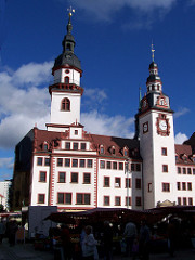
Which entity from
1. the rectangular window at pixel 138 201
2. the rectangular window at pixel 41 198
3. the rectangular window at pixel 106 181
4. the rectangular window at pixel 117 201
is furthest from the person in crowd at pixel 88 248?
the rectangular window at pixel 138 201

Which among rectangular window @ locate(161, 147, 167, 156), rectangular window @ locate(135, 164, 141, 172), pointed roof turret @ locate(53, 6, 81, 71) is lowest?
rectangular window @ locate(135, 164, 141, 172)

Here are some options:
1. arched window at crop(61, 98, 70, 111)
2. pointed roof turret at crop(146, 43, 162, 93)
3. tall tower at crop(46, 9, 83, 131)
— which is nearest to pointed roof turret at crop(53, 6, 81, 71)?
tall tower at crop(46, 9, 83, 131)

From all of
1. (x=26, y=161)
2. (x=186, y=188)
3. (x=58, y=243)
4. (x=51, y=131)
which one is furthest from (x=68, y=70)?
(x=58, y=243)

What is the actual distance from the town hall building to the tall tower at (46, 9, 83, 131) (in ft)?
0.60

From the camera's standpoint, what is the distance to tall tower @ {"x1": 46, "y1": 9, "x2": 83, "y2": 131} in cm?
5912

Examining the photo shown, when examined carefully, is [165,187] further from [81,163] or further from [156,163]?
[81,163]

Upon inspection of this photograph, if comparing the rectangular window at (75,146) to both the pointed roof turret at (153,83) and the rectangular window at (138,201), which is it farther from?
the pointed roof turret at (153,83)

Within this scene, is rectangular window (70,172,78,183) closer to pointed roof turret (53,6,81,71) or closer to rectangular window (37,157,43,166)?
rectangular window (37,157,43,166)

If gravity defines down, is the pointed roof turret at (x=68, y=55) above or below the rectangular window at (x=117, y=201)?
above

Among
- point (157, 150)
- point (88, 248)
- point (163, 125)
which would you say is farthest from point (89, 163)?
point (88, 248)

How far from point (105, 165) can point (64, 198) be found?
8.40 m

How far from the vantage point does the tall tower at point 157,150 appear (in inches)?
1988

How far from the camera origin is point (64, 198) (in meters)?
46.7

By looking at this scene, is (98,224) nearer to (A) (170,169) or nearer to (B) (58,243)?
(B) (58,243)
